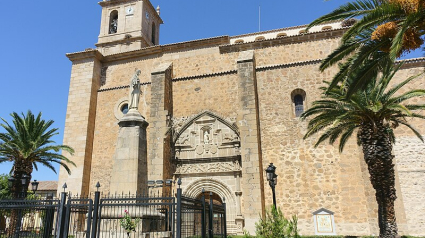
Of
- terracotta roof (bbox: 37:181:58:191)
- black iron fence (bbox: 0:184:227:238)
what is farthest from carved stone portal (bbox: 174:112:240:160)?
terracotta roof (bbox: 37:181:58:191)

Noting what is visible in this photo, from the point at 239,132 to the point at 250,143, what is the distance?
90 cm

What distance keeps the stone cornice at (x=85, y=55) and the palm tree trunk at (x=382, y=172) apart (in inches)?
518

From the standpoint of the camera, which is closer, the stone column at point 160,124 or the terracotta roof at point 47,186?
the stone column at point 160,124

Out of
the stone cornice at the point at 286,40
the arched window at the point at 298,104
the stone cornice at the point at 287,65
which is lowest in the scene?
the arched window at the point at 298,104

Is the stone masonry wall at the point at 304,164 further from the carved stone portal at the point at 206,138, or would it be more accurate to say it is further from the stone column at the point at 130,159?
the stone column at the point at 130,159

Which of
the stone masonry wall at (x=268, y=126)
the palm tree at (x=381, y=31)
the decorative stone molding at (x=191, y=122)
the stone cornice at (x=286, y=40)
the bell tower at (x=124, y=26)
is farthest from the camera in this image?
the bell tower at (x=124, y=26)

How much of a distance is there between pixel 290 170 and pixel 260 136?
5.97 ft

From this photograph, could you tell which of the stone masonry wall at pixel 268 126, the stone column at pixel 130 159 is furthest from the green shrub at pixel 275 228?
the stone masonry wall at pixel 268 126

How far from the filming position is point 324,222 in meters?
12.1

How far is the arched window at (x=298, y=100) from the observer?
46.9 ft

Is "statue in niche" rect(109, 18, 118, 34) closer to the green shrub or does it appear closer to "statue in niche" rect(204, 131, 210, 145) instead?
"statue in niche" rect(204, 131, 210, 145)

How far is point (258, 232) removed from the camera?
21.9ft

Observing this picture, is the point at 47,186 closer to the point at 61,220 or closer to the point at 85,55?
the point at 85,55

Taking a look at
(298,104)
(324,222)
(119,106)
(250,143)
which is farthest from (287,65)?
(119,106)
